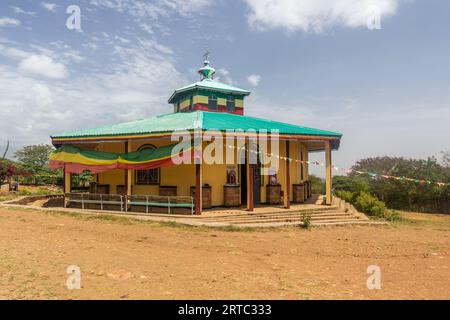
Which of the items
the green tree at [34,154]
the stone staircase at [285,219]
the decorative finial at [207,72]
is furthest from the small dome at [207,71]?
the green tree at [34,154]

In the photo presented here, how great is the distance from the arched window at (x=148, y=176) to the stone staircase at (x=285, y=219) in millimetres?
3853

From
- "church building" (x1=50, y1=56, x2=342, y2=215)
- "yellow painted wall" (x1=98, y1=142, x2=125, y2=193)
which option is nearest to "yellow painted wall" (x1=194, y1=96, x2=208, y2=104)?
"church building" (x1=50, y1=56, x2=342, y2=215)

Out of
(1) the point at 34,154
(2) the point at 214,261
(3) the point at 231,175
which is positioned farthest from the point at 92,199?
(1) the point at 34,154

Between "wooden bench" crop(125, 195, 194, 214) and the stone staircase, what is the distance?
1.02m

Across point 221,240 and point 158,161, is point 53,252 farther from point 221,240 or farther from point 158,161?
point 158,161

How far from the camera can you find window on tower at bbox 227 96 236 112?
17572 mm

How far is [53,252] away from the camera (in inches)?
273

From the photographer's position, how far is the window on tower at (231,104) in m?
17.6

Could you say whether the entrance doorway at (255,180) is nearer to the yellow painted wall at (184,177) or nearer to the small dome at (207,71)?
the yellow painted wall at (184,177)

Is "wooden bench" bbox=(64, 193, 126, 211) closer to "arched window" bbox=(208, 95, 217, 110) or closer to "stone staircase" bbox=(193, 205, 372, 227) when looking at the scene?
"stone staircase" bbox=(193, 205, 372, 227)

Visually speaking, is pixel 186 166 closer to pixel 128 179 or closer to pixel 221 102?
pixel 128 179

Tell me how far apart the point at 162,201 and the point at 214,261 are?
20.8ft
